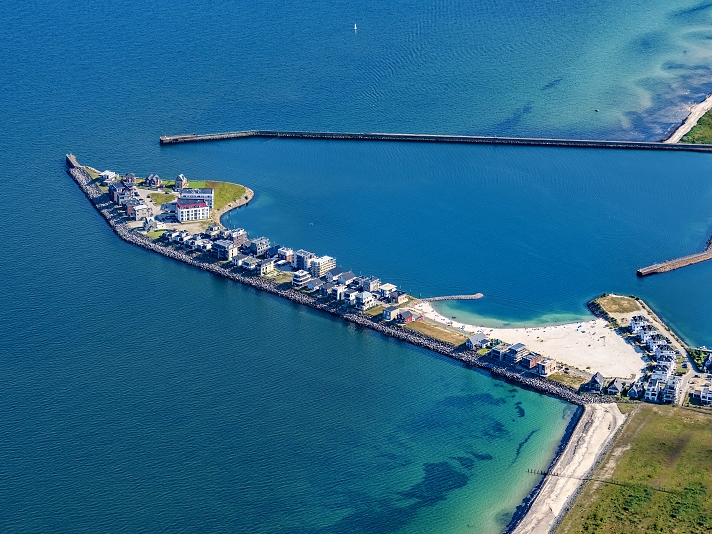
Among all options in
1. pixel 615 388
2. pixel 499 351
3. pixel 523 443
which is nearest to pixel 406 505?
pixel 523 443

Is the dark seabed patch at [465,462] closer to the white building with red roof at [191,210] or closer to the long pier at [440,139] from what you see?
the white building with red roof at [191,210]

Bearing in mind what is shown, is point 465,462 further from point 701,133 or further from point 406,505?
point 701,133

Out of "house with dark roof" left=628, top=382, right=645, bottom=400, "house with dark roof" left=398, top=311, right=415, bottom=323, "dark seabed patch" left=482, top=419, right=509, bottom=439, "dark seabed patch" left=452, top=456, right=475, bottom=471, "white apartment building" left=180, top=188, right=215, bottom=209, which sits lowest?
"dark seabed patch" left=452, top=456, right=475, bottom=471

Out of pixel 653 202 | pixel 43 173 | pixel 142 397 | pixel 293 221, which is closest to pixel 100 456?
pixel 142 397

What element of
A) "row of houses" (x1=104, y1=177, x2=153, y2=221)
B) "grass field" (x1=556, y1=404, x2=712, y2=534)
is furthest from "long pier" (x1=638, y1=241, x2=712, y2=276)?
"row of houses" (x1=104, y1=177, x2=153, y2=221)

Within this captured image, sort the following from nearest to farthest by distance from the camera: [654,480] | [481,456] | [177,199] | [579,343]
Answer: [654,480], [481,456], [579,343], [177,199]

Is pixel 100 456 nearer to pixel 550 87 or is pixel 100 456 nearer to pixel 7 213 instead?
pixel 7 213

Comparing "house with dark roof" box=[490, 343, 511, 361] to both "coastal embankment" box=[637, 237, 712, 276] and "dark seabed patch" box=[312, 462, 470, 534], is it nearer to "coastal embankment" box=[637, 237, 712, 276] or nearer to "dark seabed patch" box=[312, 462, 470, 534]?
"dark seabed patch" box=[312, 462, 470, 534]
